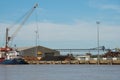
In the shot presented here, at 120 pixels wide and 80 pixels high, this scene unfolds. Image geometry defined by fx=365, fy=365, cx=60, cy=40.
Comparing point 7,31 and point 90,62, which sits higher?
point 7,31

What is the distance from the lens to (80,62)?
134 metres

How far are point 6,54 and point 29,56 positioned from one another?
20819 millimetres

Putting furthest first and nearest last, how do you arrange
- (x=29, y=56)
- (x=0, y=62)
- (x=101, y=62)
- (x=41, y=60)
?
(x=29, y=56) < (x=41, y=60) < (x=0, y=62) < (x=101, y=62)

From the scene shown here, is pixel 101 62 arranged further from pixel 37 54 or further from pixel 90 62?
pixel 37 54

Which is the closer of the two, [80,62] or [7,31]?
[80,62]

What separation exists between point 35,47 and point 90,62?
1603 inches
